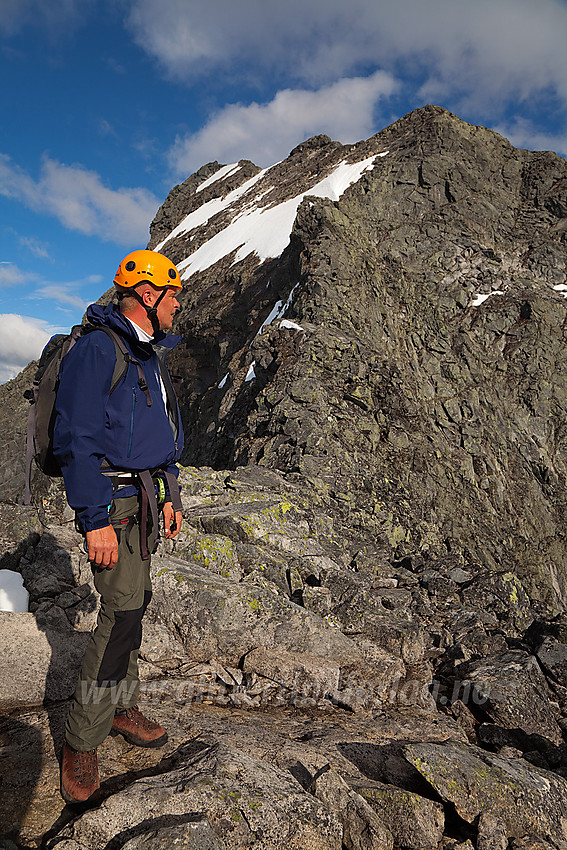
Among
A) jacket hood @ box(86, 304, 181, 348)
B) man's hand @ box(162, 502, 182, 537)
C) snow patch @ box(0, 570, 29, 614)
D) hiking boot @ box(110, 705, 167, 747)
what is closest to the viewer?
jacket hood @ box(86, 304, 181, 348)

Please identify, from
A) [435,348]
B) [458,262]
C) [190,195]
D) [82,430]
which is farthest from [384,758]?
[190,195]

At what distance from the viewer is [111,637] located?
394 cm

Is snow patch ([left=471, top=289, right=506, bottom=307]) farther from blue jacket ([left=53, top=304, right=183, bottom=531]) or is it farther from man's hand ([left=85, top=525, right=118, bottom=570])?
man's hand ([left=85, top=525, right=118, bottom=570])

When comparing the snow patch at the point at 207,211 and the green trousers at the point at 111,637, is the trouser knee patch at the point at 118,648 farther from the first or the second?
the snow patch at the point at 207,211

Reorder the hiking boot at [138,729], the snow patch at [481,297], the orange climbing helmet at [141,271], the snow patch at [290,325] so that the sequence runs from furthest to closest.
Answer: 1. the snow patch at [481,297]
2. the snow patch at [290,325]
3. the hiking boot at [138,729]
4. the orange climbing helmet at [141,271]

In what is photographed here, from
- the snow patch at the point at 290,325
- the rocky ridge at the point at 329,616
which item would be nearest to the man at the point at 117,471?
the rocky ridge at the point at 329,616

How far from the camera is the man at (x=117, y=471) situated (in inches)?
139

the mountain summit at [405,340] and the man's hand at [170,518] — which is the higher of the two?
the mountain summit at [405,340]

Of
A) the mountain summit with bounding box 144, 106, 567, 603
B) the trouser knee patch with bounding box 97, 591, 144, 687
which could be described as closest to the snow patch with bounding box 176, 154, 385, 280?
the mountain summit with bounding box 144, 106, 567, 603

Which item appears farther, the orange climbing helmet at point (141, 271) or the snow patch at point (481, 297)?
the snow patch at point (481, 297)

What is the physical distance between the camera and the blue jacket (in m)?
3.49

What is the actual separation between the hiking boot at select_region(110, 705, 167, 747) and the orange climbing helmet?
3.74 meters

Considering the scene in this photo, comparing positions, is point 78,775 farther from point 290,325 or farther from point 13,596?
point 290,325

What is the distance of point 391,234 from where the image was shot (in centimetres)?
3994
